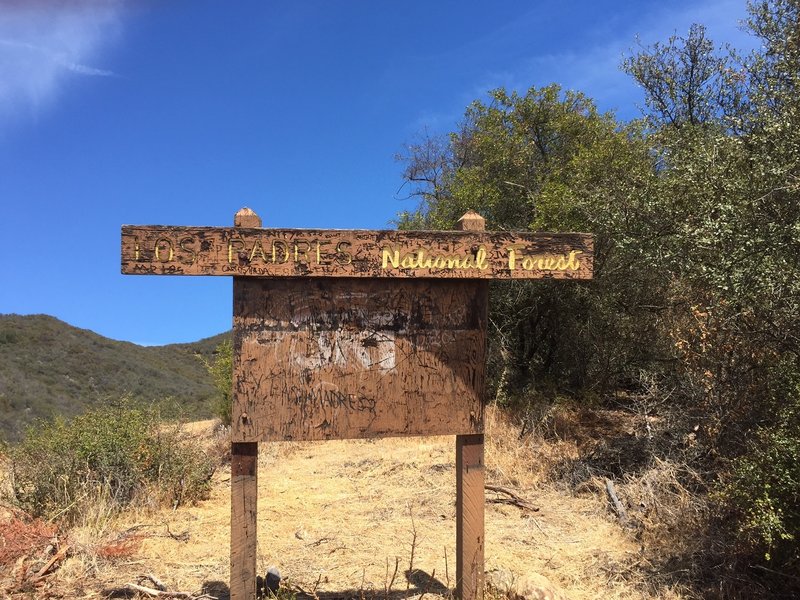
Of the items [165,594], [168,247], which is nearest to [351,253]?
[168,247]

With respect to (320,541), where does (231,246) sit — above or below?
above

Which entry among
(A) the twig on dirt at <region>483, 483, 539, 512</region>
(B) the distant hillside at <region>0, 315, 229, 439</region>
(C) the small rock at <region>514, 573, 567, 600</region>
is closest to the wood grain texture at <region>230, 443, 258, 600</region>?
(C) the small rock at <region>514, 573, 567, 600</region>

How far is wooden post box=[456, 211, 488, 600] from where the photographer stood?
13.8ft

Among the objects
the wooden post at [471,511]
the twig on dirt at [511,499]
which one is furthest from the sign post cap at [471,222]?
the twig on dirt at [511,499]

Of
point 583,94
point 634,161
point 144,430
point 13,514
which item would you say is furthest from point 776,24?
point 13,514

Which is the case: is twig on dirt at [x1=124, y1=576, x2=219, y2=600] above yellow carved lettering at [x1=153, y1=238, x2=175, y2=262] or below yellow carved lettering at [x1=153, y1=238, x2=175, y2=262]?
below

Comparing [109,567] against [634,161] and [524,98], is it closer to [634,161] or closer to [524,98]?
[634,161]

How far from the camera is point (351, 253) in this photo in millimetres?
4020

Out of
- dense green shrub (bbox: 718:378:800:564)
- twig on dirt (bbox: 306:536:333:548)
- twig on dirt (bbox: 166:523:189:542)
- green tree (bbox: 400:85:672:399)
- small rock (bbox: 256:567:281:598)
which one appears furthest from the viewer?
green tree (bbox: 400:85:672:399)

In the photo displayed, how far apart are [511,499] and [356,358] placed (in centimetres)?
382

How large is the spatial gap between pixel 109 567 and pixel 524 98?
10757mm

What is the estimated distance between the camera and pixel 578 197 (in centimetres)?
970

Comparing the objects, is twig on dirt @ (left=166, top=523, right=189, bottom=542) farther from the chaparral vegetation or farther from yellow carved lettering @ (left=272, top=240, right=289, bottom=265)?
yellow carved lettering @ (left=272, top=240, right=289, bottom=265)

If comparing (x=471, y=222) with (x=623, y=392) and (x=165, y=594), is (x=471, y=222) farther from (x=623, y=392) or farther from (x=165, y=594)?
(x=623, y=392)
